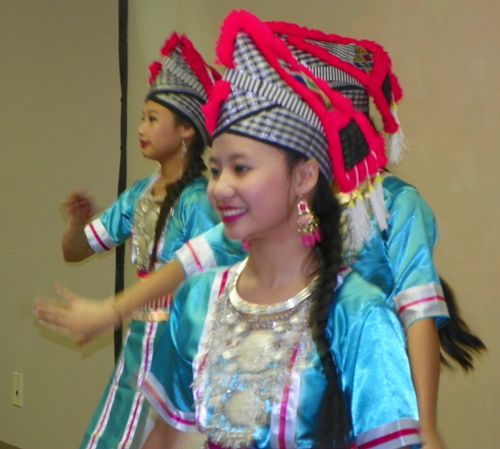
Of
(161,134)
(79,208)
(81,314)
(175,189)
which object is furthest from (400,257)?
(79,208)

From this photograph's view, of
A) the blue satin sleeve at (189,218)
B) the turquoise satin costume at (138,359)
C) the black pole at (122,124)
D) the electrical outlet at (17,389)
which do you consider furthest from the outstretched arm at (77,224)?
the electrical outlet at (17,389)

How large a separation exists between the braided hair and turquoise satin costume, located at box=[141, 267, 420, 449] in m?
0.02

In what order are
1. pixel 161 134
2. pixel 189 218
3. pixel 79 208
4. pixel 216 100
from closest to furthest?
pixel 216 100 → pixel 189 218 → pixel 161 134 → pixel 79 208

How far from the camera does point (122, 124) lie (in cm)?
337

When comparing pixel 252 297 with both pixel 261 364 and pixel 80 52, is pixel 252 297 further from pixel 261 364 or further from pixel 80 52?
pixel 80 52

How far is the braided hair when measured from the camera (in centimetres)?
120

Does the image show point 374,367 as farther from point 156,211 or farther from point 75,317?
point 156,211

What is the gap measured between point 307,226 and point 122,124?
7.14ft

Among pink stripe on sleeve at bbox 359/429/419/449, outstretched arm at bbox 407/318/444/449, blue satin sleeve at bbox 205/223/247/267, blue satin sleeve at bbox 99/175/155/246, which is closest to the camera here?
pink stripe on sleeve at bbox 359/429/419/449

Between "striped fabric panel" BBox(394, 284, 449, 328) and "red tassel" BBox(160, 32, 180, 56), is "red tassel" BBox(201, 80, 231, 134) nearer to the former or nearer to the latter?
"striped fabric panel" BBox(394, 284, 449, 328)

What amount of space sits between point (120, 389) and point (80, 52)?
1782mm

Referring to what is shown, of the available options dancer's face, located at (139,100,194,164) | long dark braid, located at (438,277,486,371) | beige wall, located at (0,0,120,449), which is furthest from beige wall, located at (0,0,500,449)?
long dark braid, located at (438,277,486,371)

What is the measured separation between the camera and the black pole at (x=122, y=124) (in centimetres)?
335

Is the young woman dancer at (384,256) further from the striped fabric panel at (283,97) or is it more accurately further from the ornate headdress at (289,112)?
the striped fabric panel at (283,97)
